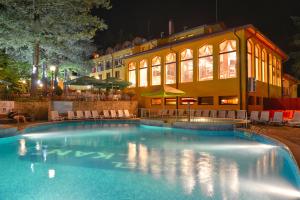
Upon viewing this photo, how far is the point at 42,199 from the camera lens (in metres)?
4.54

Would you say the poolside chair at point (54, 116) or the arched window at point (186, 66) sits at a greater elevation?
the arched window at point (186, 66)

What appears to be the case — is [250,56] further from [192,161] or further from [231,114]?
[192,161]

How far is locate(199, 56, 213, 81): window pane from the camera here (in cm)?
2027

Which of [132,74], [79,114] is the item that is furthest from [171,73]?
[79,114]

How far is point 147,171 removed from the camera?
21.0 feet

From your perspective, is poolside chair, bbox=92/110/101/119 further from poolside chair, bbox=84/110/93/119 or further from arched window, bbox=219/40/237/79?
arched window, bbox=219/40/237/79

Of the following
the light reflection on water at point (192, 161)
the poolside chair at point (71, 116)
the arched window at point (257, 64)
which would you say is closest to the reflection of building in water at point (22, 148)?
the light reflection on water at point (192, 161)

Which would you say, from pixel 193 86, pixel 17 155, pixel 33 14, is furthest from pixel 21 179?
pixel 193 86

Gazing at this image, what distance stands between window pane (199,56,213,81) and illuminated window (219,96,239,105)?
1912 millimetres

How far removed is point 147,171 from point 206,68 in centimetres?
1561

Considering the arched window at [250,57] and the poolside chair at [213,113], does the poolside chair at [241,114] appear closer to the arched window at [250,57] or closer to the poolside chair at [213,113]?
the poolside chair at [213,113]

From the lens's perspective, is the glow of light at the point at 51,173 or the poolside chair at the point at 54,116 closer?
the glow of light at the point at 51,173

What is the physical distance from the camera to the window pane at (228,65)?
749 inches

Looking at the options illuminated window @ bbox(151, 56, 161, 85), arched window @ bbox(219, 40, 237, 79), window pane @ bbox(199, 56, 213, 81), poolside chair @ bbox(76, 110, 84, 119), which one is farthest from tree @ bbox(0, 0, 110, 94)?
arched window @ bbox(219, 40, 237, 79)
